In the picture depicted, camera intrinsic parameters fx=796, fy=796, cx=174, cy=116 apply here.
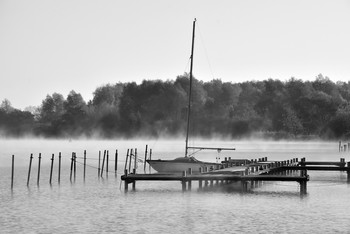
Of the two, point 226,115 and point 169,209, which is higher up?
point 226,115

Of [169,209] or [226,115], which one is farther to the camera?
[226,115]

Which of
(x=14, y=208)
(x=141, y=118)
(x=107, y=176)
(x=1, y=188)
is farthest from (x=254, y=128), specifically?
(x=14, y=208)

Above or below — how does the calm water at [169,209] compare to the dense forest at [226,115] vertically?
below

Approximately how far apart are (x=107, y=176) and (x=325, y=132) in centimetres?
9926

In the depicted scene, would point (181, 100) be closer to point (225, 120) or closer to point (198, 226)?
point (225, 120)

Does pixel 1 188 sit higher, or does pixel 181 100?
pixel 181 100

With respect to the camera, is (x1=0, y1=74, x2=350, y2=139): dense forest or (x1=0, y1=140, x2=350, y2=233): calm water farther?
(x1=0, y1=74, x2=350, y2=139): dense forest

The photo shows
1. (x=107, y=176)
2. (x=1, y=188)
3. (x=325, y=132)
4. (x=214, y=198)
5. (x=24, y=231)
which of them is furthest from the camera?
(x=325, y=132)

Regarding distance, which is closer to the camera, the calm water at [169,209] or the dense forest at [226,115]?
the calm water at [169,209]

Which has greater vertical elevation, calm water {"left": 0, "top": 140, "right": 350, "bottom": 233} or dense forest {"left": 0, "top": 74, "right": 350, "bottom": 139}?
dense forest {"left": 0, "top": 74, "right": 350, "bottom": 139}

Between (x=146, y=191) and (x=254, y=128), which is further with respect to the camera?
(x=254, y=128)

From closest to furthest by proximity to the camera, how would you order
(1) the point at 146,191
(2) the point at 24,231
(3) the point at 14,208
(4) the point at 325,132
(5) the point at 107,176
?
(2) the point at 24,231 < (3) the point at 14,208 < (1) the point at 146,191 < (5) the point at 107,176 < (4) the point at 325,132

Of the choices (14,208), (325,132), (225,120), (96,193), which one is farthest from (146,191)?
(225,120)

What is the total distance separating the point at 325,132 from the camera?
17150cm
